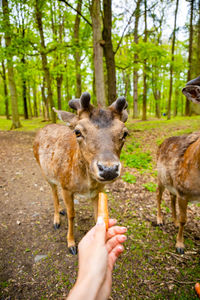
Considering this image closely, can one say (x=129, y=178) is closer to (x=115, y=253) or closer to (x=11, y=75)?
(x=115, y=253)

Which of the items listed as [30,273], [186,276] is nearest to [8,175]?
[30,273]

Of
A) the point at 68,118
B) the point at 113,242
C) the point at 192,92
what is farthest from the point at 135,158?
the point at 113,242

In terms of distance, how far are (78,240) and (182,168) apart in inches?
105

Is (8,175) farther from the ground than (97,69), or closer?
closer

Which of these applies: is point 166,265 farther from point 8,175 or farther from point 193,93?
point 8,175

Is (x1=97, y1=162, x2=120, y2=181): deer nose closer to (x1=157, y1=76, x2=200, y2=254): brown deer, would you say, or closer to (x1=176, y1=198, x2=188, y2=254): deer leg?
(x1=157, y1=76, x2=200, y2=254): brown deer

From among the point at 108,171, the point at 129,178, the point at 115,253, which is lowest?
the point at 129,178

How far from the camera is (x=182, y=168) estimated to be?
3.19 m

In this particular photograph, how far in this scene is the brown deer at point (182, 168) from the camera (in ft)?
9.32

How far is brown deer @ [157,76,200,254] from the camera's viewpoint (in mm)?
2840

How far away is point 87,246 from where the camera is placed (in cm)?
159

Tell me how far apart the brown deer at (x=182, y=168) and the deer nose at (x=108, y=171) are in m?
1.60

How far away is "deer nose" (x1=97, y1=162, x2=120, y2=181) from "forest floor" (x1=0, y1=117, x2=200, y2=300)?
203 centimetres

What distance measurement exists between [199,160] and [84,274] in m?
2.46
